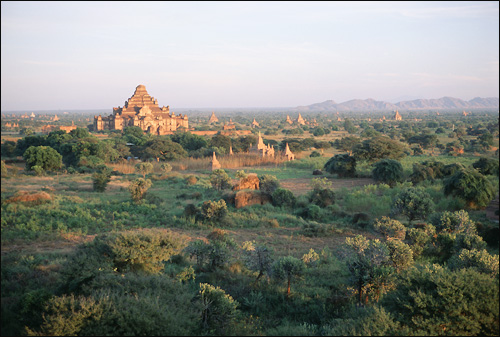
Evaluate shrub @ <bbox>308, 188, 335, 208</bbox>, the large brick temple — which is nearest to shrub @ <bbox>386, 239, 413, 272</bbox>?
shrub @ <bbox>308, 188, 335, 208</bbox>

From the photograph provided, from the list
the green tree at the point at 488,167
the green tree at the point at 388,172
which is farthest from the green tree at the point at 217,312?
the green tree at the point at 488,167

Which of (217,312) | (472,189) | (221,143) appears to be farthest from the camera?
(221,143)

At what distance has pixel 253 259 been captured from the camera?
822 centimetres

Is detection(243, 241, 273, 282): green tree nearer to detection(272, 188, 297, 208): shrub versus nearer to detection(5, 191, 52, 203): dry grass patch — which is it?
detection(272, 188, 297, 208): shrub

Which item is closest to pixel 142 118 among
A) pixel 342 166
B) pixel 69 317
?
pixel 342 166

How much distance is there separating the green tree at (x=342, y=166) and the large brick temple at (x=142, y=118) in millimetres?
39439

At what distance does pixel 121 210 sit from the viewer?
15.0 metres

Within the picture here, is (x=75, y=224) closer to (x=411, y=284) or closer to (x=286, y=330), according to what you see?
(x=286, y=330)

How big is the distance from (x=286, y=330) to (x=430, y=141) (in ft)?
142

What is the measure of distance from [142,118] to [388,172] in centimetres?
4918

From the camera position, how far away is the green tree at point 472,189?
15734mm

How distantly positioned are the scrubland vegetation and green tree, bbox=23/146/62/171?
2.53 m

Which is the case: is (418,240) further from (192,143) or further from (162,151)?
(192,143)

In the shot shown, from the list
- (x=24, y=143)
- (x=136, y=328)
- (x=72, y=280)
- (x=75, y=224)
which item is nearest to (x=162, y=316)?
(x=136, y=328)
